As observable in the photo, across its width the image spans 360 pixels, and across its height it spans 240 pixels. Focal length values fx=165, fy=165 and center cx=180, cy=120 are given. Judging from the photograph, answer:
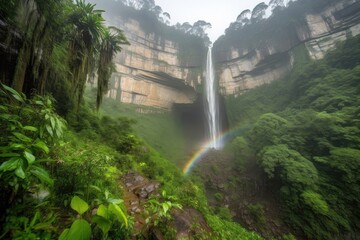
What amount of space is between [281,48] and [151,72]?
22.0 m

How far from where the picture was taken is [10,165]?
3.00ft

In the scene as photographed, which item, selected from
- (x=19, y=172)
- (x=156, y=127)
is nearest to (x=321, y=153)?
(x=19, y=172)

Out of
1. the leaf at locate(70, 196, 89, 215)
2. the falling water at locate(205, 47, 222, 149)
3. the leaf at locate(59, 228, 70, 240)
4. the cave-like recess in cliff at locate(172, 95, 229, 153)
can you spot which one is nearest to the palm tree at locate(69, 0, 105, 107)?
the leaf at locate(70, 196, 89, 215)

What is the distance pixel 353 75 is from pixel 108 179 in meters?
20.4

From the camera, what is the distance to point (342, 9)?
22.7 metres

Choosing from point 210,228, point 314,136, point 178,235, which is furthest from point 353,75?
point 178,235

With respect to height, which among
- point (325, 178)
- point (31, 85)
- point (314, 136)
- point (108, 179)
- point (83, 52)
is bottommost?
point (325, 178)

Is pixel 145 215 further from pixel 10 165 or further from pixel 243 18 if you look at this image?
pixel 243 18

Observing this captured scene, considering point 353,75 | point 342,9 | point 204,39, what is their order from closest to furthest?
1. point 353,75
2. point 342,9
3. point 204,39

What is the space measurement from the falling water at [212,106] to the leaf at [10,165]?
26.6m

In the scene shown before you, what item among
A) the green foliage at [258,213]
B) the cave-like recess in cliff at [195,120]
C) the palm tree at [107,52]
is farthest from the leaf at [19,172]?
the cave-like recess in cliff at [195,120]

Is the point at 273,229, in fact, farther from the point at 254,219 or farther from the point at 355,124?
the point at 355,124

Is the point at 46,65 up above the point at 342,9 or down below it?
below

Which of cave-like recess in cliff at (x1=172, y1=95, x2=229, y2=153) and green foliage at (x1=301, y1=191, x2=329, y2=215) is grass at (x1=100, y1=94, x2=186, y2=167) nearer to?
cave-like recess in cliff at (x1=172, y1=95, x2=229, y2=153)
